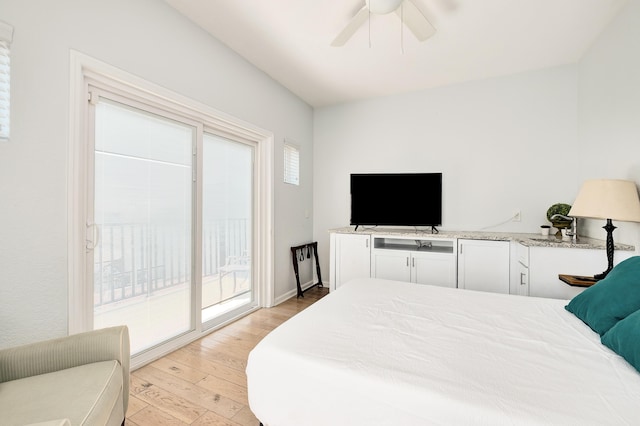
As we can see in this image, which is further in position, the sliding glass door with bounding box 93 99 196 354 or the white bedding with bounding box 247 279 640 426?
the sliding glass door with bounding box 93 99 196 354

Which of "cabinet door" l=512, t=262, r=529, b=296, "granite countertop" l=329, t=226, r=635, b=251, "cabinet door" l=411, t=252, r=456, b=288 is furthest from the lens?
"cabinet door" l=411, t=252, r=456, b=288

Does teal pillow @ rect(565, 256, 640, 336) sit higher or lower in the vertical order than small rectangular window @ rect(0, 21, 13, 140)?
lower

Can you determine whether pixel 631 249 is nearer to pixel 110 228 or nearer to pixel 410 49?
pixel 410 49

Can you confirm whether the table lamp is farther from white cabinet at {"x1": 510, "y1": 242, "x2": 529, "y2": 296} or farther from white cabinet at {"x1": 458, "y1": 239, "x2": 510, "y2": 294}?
white cabinet at {"x1": 458, "y1": 239, "x2": 510, "y2": 294}

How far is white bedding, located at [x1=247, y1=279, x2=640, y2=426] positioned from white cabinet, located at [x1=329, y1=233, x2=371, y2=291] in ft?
5.85

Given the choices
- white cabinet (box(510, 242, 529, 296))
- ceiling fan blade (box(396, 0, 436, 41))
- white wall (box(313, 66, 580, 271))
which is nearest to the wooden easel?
white wall (box(313, 66, 580, 271))

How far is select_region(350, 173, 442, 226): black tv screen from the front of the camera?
339cm

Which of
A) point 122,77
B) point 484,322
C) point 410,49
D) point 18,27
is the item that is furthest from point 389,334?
point 410,49

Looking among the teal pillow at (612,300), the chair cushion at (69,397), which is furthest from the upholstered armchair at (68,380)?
the teal pillow at (612,300)

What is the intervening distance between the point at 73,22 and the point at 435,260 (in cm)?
345

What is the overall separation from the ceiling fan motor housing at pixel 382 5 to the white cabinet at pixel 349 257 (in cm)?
222

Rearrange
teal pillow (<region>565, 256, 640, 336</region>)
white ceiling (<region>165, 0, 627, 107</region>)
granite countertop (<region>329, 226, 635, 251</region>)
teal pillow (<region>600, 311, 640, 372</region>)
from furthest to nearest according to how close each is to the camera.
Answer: granite countertop (<region>329, 226, 635, 251</region>)
white ceiling (<region>165, 0, 627, 107</region>)
teal pillow (<region>565, 256, 640, 336</region>)
teal pillow (<region>600, 311, 640, 372</region>)

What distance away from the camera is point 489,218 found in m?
3.32

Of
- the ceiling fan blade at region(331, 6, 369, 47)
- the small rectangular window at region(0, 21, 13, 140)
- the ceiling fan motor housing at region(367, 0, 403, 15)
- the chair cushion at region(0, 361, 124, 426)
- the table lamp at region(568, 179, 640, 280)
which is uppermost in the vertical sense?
the ceiling fan motor housing at region(367, 0, 403, 15)
